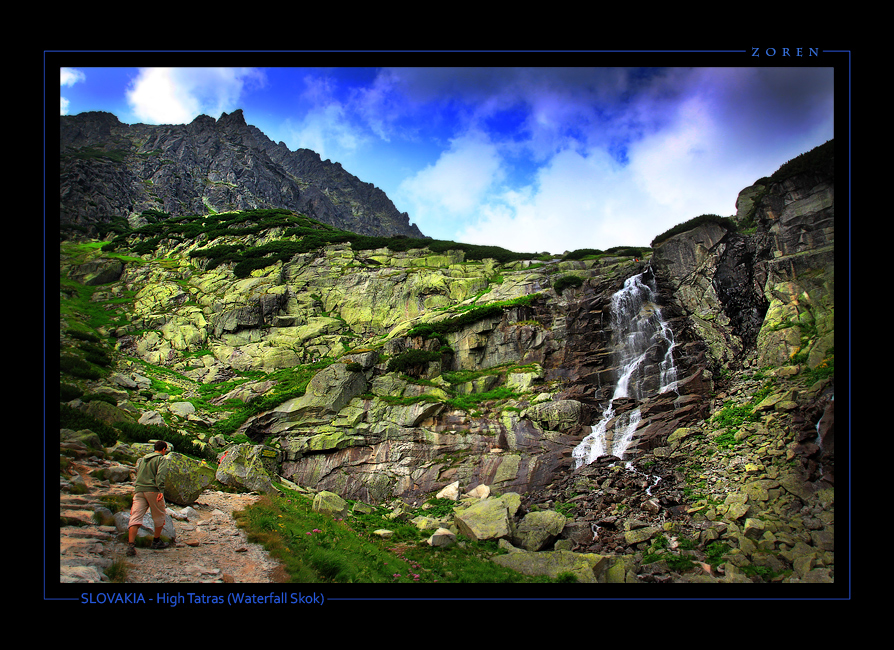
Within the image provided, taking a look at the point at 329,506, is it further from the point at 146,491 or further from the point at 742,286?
the point at 742,286

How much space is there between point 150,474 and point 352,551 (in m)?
5.73

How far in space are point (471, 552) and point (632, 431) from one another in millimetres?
12081

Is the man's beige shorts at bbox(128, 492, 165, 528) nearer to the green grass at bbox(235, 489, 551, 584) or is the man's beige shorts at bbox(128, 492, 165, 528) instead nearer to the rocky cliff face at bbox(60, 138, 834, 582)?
the green grass at bbox(235, 489, 551, 584)

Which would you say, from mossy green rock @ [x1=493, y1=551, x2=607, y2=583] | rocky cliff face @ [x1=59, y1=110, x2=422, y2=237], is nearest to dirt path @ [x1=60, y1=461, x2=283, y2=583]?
mossy green rock @ [x1=493, y1=551, x2=607, y2=583]

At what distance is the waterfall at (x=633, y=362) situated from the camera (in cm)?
2061

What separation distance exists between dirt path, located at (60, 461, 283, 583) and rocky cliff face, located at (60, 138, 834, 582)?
8765 mm

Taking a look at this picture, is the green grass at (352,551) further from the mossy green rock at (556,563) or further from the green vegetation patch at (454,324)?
the green vegetation patch at (454,324)

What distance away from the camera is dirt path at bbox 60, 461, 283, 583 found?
6.90 m

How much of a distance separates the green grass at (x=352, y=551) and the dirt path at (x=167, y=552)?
53 centimetres

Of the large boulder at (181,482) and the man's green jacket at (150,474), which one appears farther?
the large boulder at (181,482)

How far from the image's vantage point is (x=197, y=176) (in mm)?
87938

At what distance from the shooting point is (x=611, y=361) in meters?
26.0

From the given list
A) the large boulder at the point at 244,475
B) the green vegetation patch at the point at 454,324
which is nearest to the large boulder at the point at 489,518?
the large boulder at the point at 244,475
